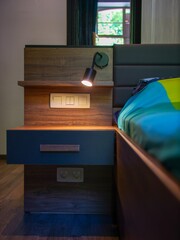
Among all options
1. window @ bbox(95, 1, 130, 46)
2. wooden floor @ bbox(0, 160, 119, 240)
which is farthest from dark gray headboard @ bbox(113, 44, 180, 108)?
window @ bbox(95, 1, 130, 46)

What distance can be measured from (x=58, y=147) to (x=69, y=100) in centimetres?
45

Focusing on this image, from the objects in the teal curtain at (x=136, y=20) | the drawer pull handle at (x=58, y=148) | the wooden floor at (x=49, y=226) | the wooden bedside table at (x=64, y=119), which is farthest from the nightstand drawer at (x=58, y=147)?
the teal curtain at (x=136, y=20)

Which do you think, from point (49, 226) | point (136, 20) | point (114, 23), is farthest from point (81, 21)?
point (49, 226)

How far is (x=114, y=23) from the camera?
4.48 m

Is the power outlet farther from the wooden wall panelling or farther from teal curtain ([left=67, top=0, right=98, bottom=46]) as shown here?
teal curtain ([left=67, top=0, right=98, bottom=46])

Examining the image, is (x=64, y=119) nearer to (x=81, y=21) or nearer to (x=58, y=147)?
(x=58, y=147)

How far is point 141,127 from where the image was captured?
0.72 m

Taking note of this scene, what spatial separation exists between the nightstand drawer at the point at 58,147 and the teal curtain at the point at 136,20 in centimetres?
214

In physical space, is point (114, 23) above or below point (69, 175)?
above

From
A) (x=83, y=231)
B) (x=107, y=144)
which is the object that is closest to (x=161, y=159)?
(x=107, y=144)

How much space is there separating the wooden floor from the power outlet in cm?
21

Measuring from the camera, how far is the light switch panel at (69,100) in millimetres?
1579

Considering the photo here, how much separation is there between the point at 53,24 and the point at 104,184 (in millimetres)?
2466

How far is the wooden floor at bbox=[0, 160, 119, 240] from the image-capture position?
126cm
